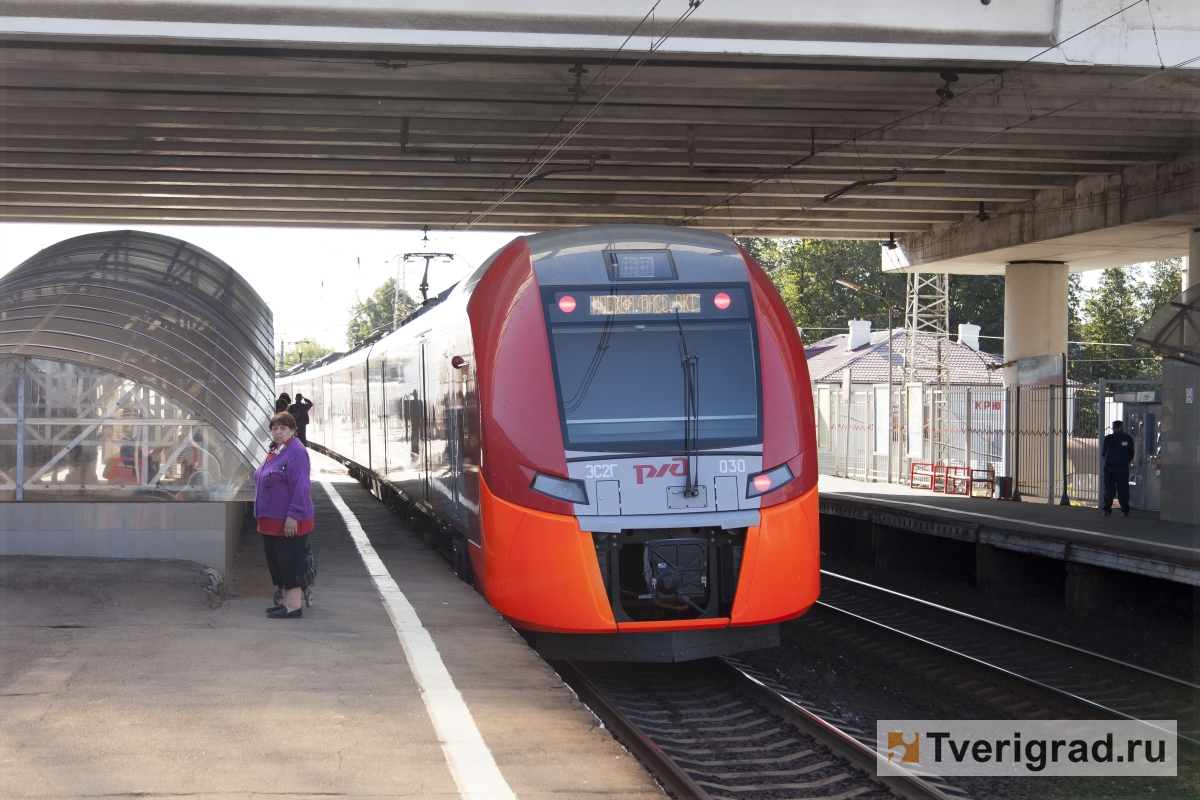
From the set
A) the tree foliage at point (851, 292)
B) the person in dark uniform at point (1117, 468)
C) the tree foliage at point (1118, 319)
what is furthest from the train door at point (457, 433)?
the tree foliage at point (851, 292)

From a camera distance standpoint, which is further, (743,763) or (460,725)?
(743,763)

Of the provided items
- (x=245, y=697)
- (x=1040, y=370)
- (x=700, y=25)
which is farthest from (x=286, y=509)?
(x=1040, y=370)

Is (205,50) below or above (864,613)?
above

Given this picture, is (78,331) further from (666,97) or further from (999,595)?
(999,595)

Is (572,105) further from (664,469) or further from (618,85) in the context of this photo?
(664,469)

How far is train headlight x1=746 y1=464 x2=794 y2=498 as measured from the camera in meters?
8.49

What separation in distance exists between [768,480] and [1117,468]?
12.0m

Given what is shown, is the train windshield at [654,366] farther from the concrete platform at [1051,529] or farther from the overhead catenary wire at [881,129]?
the overhead catenary wire at [881,129]

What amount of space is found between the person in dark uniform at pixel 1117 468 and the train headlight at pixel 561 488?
494 inches

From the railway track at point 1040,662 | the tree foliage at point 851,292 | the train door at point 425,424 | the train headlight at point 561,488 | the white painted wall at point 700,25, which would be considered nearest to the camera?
the train headlight at point 561,488

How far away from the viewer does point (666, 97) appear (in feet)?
49.8

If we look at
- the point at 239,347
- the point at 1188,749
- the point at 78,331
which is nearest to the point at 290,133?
the point at 239,347

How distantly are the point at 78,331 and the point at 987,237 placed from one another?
1805 centimetres

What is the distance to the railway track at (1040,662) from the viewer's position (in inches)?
390
